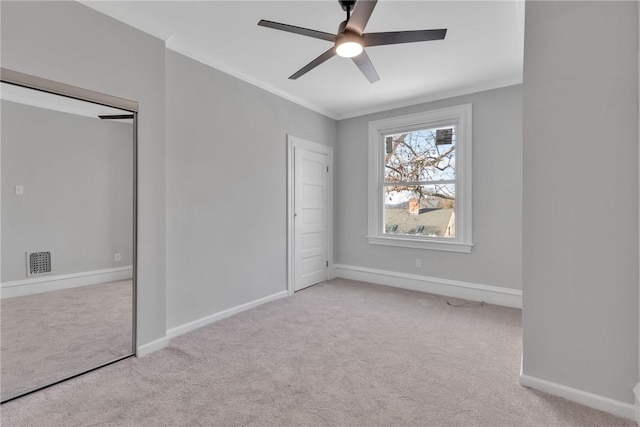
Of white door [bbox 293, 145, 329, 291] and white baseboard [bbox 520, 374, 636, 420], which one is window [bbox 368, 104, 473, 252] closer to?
white door [bbox 293, 145, 329, 291]

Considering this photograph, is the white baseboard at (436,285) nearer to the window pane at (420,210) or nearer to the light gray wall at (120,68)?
the window pane at (420,210)

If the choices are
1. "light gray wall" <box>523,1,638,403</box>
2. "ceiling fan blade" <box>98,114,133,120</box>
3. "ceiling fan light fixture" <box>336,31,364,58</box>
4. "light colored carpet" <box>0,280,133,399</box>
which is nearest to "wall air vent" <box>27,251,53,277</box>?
"light colored carpet" <box>0,280,133,399</box>

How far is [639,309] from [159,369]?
9.77 feet

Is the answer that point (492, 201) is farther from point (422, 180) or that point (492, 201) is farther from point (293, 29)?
→ point (293, 29)

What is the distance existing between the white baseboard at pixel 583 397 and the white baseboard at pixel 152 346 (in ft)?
8.72

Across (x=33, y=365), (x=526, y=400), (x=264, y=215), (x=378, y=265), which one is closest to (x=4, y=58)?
(x=33, y=365)

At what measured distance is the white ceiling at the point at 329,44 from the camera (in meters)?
2.21

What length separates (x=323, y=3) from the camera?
2150 millimetres

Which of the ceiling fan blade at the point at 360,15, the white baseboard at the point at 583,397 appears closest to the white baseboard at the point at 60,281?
the ceiling fan blade at the point at 360,15

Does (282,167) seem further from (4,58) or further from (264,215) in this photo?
(4,58)

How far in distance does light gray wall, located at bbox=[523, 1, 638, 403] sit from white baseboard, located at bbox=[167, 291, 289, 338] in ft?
8.49

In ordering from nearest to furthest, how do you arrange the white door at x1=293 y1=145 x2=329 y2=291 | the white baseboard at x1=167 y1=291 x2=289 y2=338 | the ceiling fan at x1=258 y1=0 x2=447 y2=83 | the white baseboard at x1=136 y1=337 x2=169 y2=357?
1. the ceiling fan at x1=258 y1=0 x2=447 y2=83
2. the white baseboard at x1=136 y1=337 x2=169 y2=357
3. the white baseboard at x1=167 y1=291 x2=289 y2=338
4. the white door at x1=293 y1=145 x2=329 y2=291

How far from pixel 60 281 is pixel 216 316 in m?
1.33

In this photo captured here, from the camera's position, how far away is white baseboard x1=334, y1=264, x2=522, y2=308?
3.57 meters
